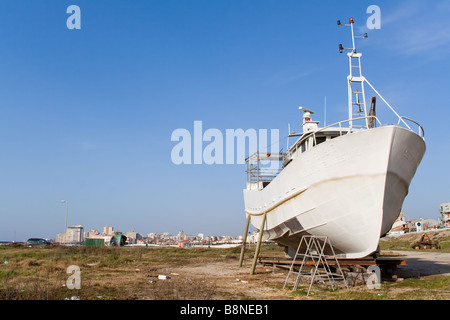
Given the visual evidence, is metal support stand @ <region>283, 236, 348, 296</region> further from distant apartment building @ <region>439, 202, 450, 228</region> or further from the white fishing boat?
distant apartment building @ <region>439, 202, 450, 228</region>

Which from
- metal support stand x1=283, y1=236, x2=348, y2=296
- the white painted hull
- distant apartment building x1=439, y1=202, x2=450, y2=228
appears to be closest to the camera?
metal support stand x1=283, y1=236, x2=348, y2=296

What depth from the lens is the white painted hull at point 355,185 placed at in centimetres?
1216

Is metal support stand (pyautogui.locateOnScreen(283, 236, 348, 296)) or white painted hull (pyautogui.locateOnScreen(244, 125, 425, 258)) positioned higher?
white painted hull (pyautogui.locateOnScreen(244, 125, 425, 258))

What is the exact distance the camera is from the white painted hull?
12156 mm

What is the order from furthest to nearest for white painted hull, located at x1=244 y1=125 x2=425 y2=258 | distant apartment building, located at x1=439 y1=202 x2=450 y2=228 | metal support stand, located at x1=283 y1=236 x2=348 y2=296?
distant apartment building, located at x1=439 y1=202 x2=450 y2=228 < white painted hull, located at x1=244 y1=125 x2=425 y2=258 < metal support stand, located at x1=283 y1=236 x2=348 y2=296

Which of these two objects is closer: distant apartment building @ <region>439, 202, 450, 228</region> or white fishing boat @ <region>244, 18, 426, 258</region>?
white fishing boat @ <region>244, 18, 426, 258</region>

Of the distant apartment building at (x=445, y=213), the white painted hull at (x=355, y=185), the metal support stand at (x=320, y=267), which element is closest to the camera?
the metal support stand at (x=320, y=267)

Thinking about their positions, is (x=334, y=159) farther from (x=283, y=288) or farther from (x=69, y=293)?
(x=69, y=293)

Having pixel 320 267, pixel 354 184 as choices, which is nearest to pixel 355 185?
pixel 354 184

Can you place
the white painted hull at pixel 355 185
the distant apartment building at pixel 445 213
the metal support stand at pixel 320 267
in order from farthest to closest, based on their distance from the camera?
the distant apartment building at pixel 445 213, the white painted hull at pixel 355 185, the metal support stand at pixel 320 267

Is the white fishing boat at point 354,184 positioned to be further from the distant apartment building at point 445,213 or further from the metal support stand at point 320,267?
the distant apartment building at point 445,213

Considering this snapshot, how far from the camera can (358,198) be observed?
41.3 ft

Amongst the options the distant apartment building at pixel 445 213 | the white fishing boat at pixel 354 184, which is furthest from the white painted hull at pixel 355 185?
the distant apartment building at pixel 445 213

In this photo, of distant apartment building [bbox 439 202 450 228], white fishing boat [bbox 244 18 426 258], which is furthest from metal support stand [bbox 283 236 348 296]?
distant apartment building [bbox 439 202 450 228]
